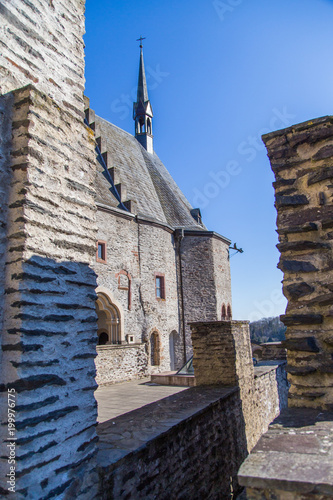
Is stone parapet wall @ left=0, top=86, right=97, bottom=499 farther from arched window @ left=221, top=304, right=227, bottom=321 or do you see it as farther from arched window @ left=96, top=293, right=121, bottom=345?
arched window @ left=221, top=304, right=227, bottom=321

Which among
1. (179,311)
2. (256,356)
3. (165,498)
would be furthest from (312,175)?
(179,311)

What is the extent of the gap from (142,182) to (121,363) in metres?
9.54

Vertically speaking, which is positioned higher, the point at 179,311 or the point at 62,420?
the point at 179,311

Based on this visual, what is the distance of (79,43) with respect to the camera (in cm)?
355

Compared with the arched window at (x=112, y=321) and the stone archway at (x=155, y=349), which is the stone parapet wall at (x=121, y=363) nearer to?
the arched window at (x=112, y=321)

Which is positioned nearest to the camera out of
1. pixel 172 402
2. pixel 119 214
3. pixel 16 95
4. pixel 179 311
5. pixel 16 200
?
pixel 16 200

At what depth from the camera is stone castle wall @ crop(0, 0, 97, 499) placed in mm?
2363

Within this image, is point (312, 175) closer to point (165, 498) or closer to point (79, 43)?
point (79, 43)

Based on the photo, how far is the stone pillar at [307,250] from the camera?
A: 2.71m

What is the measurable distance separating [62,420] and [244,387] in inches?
195

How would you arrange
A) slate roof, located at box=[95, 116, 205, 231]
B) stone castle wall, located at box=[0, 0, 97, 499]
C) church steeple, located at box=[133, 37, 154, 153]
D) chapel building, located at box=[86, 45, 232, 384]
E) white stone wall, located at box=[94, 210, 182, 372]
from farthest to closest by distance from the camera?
church steeple, located at box=[133, 37, 154, 153] < slate roof, located at box=[95, 116, 205, 231] < white stone wall, located at box=[94, 210, 182, 372] < chapel building, located at box=[86, 45, 232, 384] < stone castle wall, located at box=[0, 0, 97, 499]

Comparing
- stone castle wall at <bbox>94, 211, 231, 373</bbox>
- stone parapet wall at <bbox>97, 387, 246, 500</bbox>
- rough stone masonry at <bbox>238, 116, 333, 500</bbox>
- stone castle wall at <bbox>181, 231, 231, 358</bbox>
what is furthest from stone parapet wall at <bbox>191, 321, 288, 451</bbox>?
stone castle wall at <bbox>181, 231, 231, 358</bbox>

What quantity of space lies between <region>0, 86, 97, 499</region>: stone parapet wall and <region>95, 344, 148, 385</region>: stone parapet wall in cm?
812

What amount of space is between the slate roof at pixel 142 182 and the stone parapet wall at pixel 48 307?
36.3ft
